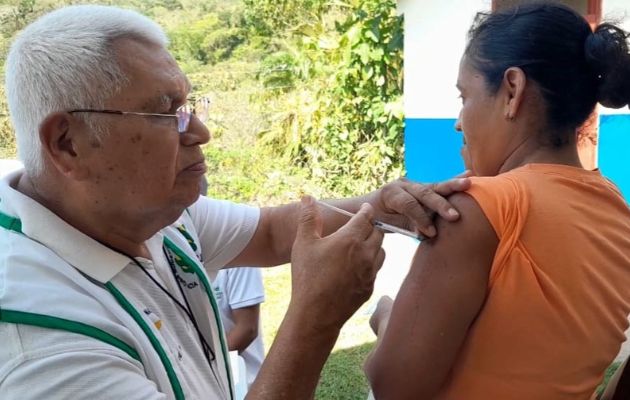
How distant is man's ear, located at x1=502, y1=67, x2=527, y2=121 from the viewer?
54.6 inches

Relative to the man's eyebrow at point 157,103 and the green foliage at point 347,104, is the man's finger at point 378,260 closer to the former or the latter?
the man's eyebrow at point 157,103

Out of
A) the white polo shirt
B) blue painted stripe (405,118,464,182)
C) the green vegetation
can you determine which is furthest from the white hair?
the green vegetation

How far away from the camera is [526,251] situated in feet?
4.10

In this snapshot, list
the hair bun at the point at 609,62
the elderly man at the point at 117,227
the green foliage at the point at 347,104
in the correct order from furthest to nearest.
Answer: the green foliage at the point at 347,104
the hair bun at the point at 609,62
the elderly man at the point at 117,227

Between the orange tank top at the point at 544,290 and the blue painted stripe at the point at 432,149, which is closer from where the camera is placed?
the orange tank top at the point at 544,290

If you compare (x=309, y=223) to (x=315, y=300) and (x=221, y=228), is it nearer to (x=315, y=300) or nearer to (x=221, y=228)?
(x=315, y=300)

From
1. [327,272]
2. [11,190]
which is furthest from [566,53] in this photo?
[11,190]

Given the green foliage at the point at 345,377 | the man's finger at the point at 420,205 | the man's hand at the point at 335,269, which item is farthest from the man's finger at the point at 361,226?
the green foliage at the point at 345,377

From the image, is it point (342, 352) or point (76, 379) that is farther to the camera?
point (342, 352)

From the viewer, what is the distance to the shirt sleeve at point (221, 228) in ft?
5.61

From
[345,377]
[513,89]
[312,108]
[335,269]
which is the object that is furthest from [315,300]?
[312,108]

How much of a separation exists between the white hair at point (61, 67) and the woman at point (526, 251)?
76cm

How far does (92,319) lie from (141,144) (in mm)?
370

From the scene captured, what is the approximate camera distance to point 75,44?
3.80ft
